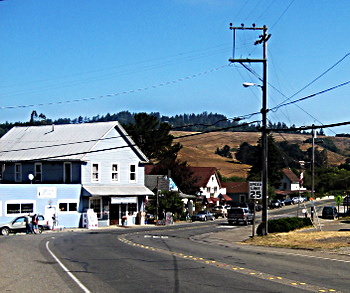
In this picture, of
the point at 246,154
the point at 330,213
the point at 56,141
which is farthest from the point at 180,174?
the point at 246,154

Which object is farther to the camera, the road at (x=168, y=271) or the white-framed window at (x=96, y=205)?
the white-framed window at (x=96, y=205)

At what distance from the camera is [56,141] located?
193 ft

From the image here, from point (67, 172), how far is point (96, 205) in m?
4.11

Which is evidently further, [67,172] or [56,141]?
[56,141]

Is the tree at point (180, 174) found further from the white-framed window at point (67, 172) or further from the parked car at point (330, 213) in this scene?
the white-framed window at point (67, 172)

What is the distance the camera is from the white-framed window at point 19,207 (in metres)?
47.3

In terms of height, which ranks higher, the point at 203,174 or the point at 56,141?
the point at 56,141

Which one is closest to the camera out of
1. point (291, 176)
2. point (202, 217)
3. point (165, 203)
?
point (165, 203)

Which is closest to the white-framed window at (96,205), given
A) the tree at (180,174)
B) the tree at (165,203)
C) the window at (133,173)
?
the window at (133,173)

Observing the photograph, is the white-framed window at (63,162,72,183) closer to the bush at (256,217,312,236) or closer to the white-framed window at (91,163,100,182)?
the white-framed window at (91,163,100,182)

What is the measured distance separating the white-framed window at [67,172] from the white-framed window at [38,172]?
8.67 feet

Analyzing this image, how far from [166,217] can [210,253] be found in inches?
1410

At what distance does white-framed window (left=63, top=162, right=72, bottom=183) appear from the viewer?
5466 cm

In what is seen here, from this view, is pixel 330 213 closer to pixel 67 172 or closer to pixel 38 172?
pixel 67 172
